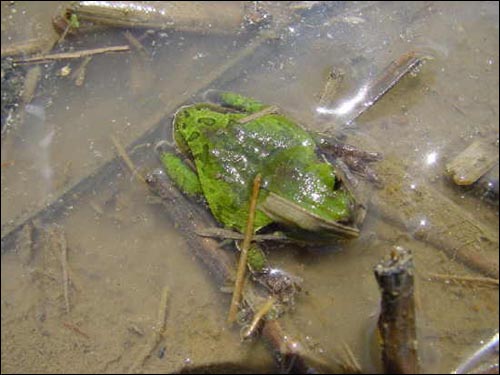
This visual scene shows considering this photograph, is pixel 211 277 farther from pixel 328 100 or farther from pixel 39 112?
pixel 39 112

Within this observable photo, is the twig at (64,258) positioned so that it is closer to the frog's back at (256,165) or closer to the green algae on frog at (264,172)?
the green algae on frog at (264,172)

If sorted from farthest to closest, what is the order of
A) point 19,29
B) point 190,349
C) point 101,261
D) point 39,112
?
point 19,29, point 39,112, point 101,261, point 190,349

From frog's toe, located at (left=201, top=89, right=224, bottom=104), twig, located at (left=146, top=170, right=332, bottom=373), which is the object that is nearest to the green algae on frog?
twig, located at (left=146, top=170, right=332, bottom=373)

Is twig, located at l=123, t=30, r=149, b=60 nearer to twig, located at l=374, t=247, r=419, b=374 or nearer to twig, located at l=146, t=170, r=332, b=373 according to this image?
twig, located at l=146, t=170, r=332, b=373

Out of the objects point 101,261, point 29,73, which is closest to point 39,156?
point 29,73

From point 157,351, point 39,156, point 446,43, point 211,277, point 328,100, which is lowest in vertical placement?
point 157,351

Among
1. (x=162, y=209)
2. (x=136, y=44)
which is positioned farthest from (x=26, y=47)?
(x=162, y=209)

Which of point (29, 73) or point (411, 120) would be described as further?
point (29, 73)

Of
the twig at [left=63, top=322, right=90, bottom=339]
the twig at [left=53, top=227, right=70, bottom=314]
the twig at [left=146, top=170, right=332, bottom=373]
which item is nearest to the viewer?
the twig at [left=146, top=170, right=332, bottom=373]
